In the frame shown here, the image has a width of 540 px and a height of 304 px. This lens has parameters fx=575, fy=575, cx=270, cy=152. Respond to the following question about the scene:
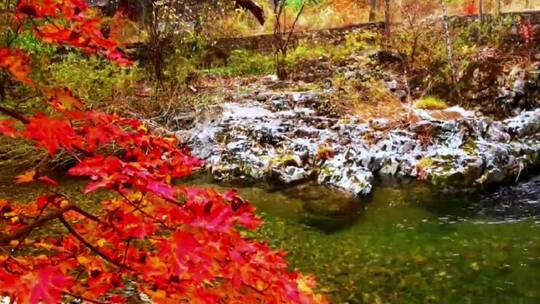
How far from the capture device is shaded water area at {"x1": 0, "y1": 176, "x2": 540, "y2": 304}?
454 cm

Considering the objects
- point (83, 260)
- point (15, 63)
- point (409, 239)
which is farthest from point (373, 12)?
point (15, 63)

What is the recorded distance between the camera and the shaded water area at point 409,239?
454 centimetres

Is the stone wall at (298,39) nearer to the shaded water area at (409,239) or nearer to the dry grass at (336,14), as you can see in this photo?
the dry grass at (336,14)

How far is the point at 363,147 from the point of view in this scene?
8242 millimetres

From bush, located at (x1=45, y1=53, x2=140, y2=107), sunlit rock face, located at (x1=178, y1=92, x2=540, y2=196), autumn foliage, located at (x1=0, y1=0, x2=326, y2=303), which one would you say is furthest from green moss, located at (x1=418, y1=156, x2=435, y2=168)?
autumn foliage, located at (x1=0, y1=0, x2=326, y2=303)

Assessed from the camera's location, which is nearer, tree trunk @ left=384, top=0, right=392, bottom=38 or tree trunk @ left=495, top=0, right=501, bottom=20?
tree trunk @ left=495, top=0, right=501, bottom=20

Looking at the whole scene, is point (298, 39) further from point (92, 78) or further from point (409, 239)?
point (409, 239)

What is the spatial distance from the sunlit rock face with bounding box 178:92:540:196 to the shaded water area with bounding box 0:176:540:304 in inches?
11.1

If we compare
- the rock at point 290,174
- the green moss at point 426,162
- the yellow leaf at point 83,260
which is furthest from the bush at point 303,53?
the yellow leaf at point 83,260

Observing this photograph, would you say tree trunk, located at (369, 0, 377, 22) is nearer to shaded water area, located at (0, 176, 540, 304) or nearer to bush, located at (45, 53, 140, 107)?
bush, located at (45, 53, 140, 107)

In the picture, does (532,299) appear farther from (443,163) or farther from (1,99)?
(1,99)

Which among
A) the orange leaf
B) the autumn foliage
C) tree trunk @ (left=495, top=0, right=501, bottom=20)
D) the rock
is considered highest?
tree trunk @ (left=495, top=0, right=501, bottom=20)

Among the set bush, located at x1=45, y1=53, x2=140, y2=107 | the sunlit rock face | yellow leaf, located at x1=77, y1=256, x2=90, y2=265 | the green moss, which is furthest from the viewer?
bush, located at x1=45, y1=53, x2=140, y2=107

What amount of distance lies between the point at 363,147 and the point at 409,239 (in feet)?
9.02
